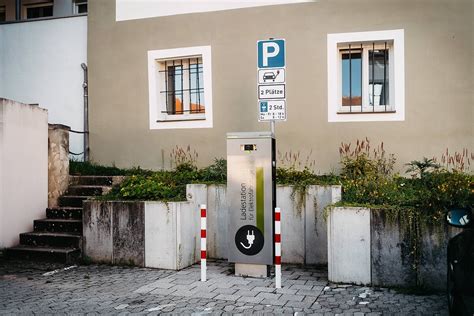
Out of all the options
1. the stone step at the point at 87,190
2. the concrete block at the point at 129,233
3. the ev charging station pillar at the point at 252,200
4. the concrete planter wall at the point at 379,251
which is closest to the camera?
the concrete planter wall at the point at 379,251

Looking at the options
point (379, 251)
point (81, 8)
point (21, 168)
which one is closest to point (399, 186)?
point (379, 251)

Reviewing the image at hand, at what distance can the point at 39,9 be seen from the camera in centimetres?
1445

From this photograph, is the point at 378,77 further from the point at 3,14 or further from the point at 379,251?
the point at 3,14

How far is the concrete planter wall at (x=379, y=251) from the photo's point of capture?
6488 millimetres

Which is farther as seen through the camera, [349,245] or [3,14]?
[3,14]

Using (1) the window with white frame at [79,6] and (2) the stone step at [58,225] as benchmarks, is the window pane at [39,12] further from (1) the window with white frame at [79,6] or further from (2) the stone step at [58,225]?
(2) the stone step at [58,225]

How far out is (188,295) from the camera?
645cm

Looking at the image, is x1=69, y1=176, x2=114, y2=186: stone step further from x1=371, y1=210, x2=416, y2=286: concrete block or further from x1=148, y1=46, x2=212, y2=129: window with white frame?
x1=371, y1=210, x2=416, y2=286: concrete block

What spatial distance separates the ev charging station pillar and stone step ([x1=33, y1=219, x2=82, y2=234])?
11.1 feet

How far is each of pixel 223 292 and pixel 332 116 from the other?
4.83 m

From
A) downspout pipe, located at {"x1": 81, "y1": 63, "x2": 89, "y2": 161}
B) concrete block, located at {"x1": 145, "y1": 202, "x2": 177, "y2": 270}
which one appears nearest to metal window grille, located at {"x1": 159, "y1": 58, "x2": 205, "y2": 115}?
downspout pipe, located at {"x1": 81, "y1": 63, "x2": 89, "y2": 161}

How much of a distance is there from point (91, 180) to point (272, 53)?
5.30m

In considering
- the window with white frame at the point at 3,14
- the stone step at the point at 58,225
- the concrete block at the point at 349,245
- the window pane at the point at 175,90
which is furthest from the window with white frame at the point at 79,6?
the concrete block at the point at 349,245

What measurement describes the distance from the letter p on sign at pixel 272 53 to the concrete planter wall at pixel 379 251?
2.29m
